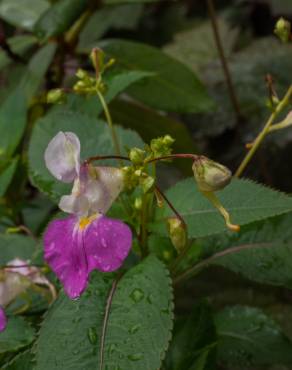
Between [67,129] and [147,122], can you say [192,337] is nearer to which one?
[67,129]

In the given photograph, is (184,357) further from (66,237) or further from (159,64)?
(159,64)

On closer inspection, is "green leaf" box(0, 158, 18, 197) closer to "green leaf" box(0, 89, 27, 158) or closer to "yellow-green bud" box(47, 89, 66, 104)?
"green leaf" box(0, 89, 27, 158)

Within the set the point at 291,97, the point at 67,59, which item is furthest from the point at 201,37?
the point at 291,97

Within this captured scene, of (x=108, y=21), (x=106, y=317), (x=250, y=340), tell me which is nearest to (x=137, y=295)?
(x=106, y=317)

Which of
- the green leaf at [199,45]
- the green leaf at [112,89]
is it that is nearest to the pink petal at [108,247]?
the green leaf at [112,89]

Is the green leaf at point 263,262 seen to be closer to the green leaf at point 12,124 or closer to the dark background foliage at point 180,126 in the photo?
the dark background foliage at point 180,126

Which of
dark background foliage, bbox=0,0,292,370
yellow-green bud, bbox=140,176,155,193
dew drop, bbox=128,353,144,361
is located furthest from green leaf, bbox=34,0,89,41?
dew drop, bbox=128,353,144,361
